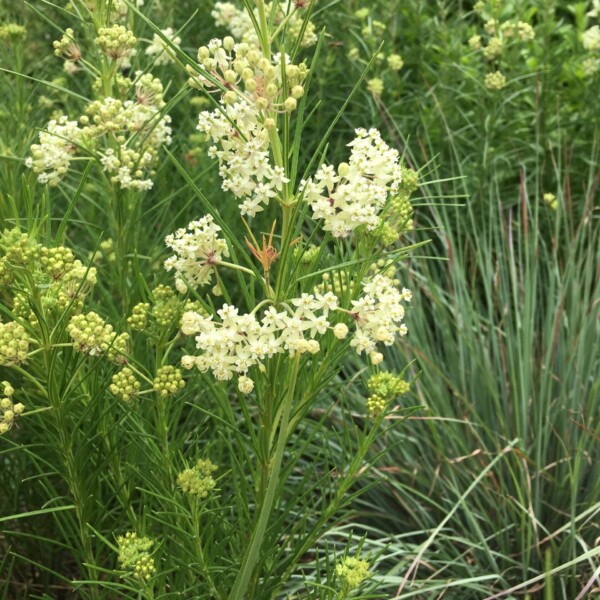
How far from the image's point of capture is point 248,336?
1.32 metres

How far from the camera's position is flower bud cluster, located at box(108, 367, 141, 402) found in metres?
1.56

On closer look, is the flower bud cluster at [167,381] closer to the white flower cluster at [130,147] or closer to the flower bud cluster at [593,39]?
the white flower cluster at [130,147]

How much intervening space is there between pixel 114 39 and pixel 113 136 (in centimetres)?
21

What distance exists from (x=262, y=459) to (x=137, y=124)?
0.89m

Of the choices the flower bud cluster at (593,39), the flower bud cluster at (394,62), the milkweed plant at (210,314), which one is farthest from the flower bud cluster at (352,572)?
the flower bud cluster at (593,39)

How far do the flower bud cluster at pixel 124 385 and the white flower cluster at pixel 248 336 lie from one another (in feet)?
0.87

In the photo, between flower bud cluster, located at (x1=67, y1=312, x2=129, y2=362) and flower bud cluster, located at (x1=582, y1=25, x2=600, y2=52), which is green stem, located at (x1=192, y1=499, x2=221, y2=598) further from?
flower bud cluster, located at (x1=582, y1=25, x2=600, y2=52)

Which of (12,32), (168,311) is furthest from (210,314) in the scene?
(12,32)

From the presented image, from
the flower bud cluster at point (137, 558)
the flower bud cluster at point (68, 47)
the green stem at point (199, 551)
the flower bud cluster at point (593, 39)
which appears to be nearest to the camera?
the flower bud cluster at point (137, 558)

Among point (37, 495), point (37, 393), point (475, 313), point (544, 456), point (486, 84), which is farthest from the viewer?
point (486, 84)

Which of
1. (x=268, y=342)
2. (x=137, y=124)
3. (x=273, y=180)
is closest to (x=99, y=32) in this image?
(x=137, y=124)

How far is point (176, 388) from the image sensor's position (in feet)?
5.17

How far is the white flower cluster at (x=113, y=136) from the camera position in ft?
Answer: 6.25

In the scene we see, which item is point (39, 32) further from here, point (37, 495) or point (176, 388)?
point (176, 388)
